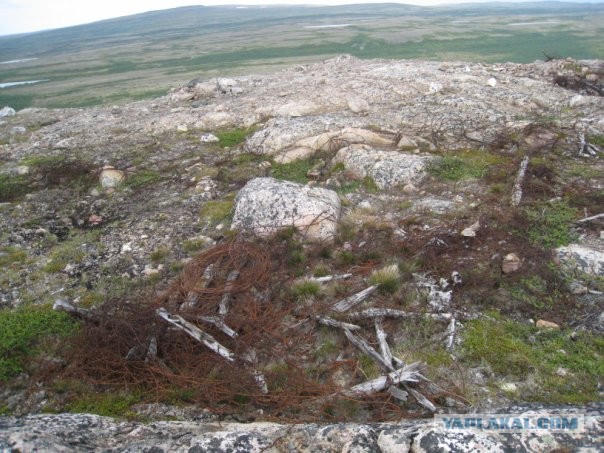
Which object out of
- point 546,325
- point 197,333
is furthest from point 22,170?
point 546,325

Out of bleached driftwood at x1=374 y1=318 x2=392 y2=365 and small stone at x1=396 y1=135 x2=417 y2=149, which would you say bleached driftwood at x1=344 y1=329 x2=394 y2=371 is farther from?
small stone at x1=396 y1=135 x2=417 y2=149

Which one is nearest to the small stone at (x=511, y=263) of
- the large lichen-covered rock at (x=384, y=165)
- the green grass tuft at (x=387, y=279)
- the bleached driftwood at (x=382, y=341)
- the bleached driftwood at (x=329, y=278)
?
the green grass tuft at (x=387, y=279)

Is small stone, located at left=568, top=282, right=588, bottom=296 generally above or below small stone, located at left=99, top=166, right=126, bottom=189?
below

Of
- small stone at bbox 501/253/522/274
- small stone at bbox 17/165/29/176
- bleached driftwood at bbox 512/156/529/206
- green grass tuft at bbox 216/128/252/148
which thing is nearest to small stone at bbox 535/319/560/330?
small stone at bbox 501/253/522/274

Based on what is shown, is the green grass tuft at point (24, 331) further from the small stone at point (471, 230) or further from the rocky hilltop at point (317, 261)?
the small stone at point (471, 230)

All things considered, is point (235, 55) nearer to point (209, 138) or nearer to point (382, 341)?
point (209, 138)
